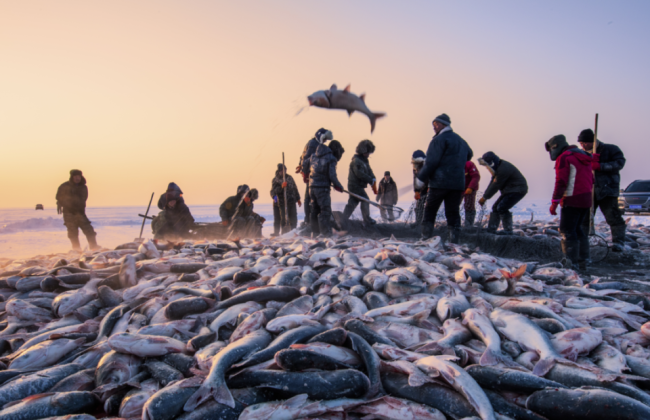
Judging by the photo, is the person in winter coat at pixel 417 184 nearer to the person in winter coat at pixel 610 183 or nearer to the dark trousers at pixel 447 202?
the dark trousers at pixel 447 202

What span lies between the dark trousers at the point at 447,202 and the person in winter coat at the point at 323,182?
2328mm

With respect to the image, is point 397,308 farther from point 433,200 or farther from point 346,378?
point 433,200

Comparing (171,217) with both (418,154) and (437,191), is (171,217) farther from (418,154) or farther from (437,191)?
(437,191)

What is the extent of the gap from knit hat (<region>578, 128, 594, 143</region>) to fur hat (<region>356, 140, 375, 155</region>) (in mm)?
4919

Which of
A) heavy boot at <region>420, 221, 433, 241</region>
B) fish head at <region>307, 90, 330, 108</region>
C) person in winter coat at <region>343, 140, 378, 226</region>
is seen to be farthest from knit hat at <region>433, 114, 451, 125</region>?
person in winter coat at <region>343, 140, 378, 226</region>

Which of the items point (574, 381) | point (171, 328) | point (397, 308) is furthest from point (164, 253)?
point (574, 381)

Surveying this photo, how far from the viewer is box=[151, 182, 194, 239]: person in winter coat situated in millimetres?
10288

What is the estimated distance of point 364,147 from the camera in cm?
990

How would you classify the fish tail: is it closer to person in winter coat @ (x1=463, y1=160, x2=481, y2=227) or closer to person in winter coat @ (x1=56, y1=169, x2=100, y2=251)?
person in winter coat @ (x1=463, y1=160, x2=481, y2=227)

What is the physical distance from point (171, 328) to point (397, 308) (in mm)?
2007

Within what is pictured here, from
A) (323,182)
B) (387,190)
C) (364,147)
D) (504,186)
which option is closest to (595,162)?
(504,186)

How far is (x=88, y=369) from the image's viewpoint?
8.89 feet

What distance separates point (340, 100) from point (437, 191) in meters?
2.33

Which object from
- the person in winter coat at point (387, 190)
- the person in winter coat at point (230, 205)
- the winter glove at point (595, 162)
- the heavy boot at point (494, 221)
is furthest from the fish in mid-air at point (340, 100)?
the person in winter coat at point (387, 190)
